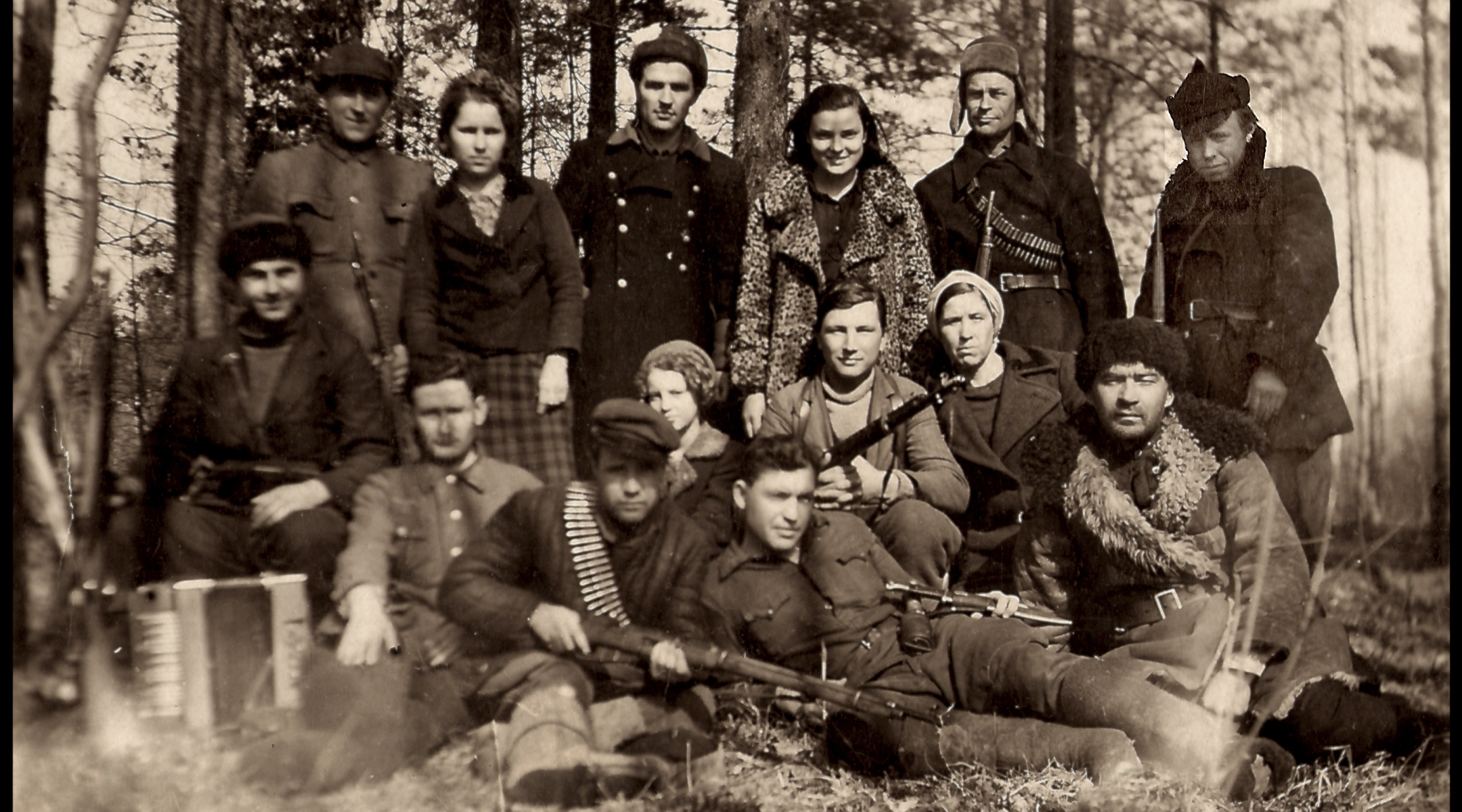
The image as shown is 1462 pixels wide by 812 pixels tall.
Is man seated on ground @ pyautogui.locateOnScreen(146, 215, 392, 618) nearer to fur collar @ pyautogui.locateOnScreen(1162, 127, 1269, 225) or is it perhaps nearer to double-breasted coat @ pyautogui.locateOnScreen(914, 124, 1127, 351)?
double-breasted coat @ pyautogui.locateOnScreen(914, 124, 1127, 351)

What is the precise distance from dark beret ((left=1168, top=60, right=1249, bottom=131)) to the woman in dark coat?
0.99 metres

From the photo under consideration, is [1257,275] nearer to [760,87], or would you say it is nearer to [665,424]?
[760,87]

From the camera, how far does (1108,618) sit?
4.78 meters

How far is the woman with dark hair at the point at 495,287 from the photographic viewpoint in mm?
4727

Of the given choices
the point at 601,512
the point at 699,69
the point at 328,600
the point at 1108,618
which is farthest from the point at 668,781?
the point at 699,69

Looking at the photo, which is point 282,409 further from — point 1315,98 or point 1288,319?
point 1315,98

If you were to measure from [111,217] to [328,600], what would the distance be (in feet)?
4.74

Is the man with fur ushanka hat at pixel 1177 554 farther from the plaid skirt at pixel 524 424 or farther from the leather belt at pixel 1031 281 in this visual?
the plaid skirt at pixel 524 424

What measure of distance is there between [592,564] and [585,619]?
18 centimetres

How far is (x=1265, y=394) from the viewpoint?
5.16 metres

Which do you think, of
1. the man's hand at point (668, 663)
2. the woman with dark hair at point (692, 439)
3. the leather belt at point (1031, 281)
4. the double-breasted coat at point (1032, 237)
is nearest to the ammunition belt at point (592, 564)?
the man's hand at point (668, 663)

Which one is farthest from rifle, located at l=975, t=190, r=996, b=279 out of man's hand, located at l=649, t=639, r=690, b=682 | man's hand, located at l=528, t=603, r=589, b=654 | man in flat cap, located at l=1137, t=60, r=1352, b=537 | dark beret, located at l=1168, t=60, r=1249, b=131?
man's hand, located at l=528, t=603, r=589, b=654

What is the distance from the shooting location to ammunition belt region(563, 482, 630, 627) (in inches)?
181

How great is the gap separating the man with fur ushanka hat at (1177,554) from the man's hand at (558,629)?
153 centimetres
